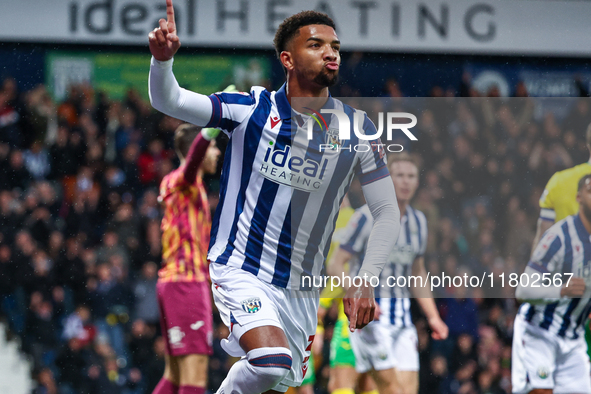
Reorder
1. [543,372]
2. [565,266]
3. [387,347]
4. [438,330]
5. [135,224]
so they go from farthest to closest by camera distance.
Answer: [135,224] → [387,347] → [438,330] → [543,372] → [565,266]

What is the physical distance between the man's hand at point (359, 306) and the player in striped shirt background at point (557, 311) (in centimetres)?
220

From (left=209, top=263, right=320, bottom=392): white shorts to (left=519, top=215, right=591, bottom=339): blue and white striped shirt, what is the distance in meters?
2.16

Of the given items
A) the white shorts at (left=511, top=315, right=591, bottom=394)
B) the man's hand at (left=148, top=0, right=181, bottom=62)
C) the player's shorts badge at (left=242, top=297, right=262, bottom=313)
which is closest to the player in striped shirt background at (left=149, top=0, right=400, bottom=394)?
the player's shorts badge at (left=242, top=297, right=262, bottom=313)

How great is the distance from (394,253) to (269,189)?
7.81 ft

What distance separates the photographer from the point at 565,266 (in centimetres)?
525

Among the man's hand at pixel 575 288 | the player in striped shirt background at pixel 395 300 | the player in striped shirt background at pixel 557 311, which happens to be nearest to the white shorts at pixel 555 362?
the player in striped shirt background at pixel 557 311

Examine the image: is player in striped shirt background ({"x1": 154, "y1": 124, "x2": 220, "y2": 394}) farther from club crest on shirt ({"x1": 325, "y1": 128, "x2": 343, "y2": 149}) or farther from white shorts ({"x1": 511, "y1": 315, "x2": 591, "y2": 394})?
white shorts ({"x1": 511, "y1": 315, "x2": 591, "y2": 394})

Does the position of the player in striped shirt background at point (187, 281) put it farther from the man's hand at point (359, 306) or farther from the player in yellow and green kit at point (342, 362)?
the man's hand at point (359, 306)

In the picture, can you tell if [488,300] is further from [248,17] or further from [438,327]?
[248,17]

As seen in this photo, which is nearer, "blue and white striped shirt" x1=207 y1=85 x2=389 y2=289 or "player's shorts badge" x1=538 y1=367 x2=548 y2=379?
"blue and white striped shirt" x1=207 y1=85 x2=389 y2=289

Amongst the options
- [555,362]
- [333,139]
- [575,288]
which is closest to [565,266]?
[575,288]

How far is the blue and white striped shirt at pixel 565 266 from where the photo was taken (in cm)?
525

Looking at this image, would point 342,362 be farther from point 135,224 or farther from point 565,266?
point 135,224

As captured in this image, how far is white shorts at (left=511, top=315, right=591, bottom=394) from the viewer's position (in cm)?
538
